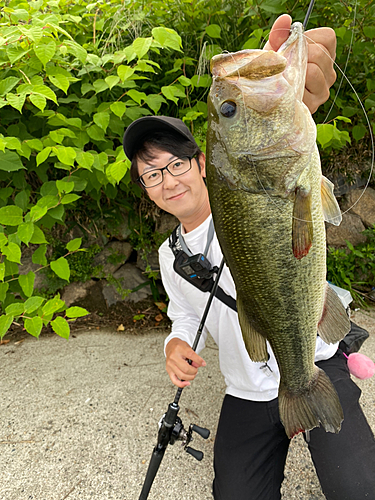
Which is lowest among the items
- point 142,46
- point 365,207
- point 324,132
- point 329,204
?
point 365,207

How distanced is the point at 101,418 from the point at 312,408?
1.96 metres

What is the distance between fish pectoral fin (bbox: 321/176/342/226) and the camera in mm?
1272

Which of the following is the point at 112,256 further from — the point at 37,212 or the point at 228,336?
the point at 228,336

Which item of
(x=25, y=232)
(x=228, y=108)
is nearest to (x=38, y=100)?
(x=25, y=232)

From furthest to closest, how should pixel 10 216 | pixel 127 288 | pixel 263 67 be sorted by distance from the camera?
pixel 127 288, pixel 10 216, pixel 263 67

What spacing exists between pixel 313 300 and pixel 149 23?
3.24 meters

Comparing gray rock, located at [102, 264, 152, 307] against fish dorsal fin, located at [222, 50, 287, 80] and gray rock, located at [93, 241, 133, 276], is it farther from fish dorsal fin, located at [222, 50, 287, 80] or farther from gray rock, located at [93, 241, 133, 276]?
fish dorsal fin, located at [222, 50, 287, 80]

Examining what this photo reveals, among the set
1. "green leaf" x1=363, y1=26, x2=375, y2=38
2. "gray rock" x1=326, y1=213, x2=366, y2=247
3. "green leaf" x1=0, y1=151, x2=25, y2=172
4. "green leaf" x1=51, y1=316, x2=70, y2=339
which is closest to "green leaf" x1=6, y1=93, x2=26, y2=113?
"green leaf" x1=0, y1=151, x2=25, y2=172

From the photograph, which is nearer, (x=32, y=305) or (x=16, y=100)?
(x=16, y=100)

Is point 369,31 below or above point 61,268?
above

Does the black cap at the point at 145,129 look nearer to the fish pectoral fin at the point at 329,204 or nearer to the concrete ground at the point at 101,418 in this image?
the fish pectoral fin at the point at 329,204

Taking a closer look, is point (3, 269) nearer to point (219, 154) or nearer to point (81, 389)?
point (81, 389)

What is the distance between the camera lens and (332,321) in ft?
4.64

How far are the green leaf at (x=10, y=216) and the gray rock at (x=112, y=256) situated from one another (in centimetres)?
177
